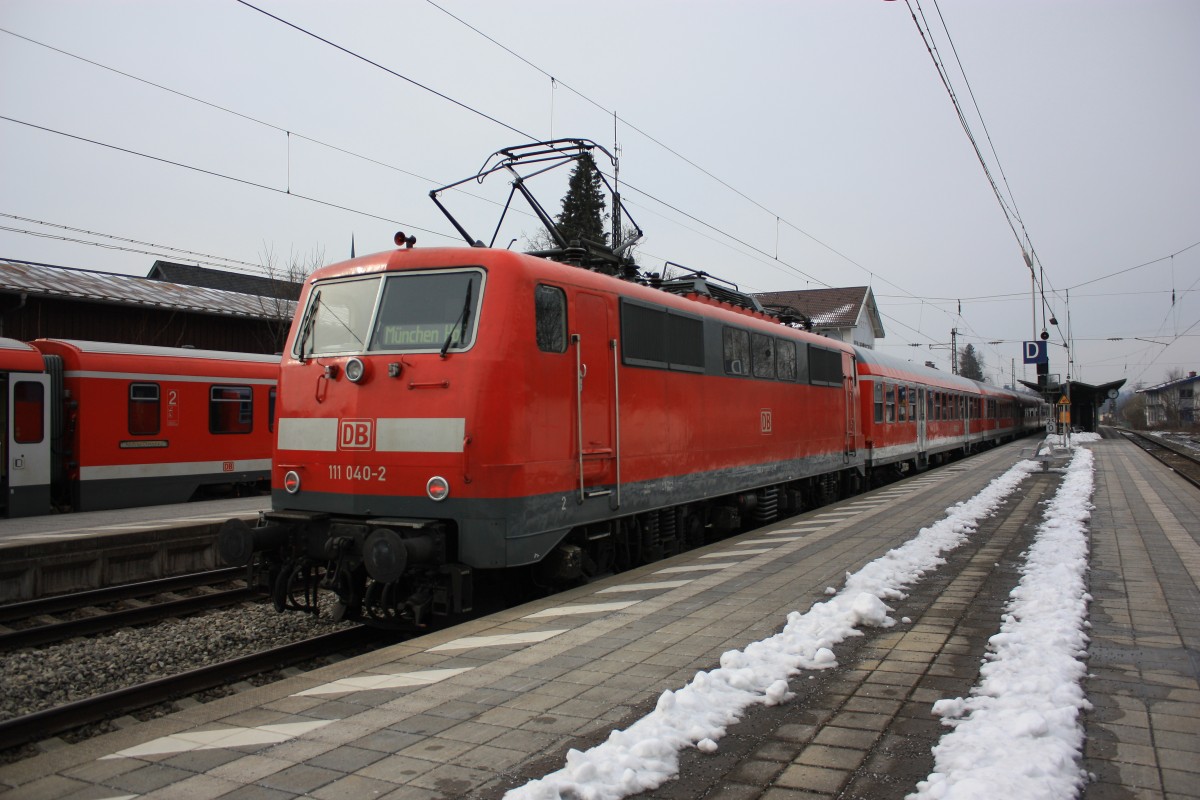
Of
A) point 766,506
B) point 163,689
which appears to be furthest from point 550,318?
point 766,506

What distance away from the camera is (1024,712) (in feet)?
13.1

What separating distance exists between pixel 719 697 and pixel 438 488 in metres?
2.94

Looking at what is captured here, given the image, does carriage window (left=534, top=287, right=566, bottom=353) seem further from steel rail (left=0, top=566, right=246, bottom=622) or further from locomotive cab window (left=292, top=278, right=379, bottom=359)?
steel rail (left=0, top=566, right=246, bottom=622)

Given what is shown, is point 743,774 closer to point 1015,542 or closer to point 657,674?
point 657,674

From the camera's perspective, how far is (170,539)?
36.2 ft

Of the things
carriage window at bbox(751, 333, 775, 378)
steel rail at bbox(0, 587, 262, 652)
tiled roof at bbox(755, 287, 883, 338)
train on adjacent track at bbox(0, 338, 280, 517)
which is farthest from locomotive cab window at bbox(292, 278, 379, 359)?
tiled roof at bbox(755, 287, 883, 338)

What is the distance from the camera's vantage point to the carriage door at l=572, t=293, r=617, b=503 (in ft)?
24.5

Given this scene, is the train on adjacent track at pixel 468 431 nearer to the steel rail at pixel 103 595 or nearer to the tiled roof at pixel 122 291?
the steel rail at pixel 103 595

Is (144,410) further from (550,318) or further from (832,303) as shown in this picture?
(832,303)

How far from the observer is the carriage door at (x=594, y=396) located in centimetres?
746

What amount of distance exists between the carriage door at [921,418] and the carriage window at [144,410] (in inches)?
753

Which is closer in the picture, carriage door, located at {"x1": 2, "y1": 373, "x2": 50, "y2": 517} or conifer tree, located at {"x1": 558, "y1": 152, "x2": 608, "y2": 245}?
carriage door, located at {"x1": 2, "y1": 373, "x2": 50, "y2": 517}

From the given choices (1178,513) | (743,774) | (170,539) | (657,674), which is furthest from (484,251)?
(1178,513)

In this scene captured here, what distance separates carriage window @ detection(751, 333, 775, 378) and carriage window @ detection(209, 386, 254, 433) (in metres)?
11.0
